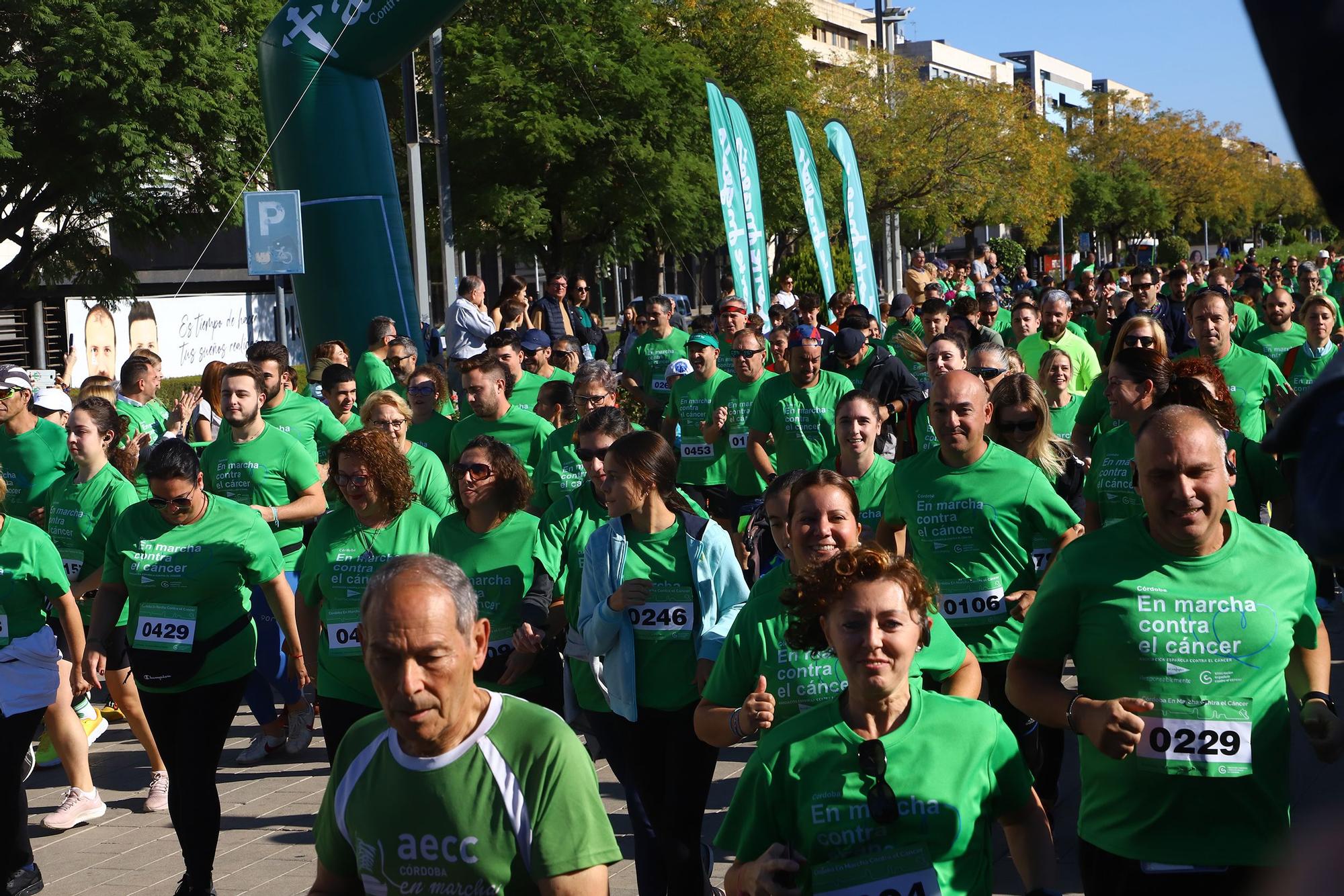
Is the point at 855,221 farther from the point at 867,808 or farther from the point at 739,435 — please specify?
the point at 867,808

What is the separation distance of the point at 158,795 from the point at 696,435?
450 cm

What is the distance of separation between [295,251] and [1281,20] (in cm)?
1366

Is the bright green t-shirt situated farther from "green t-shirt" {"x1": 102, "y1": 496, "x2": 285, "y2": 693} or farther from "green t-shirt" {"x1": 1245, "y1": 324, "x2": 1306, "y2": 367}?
"green t-shirt" {"x1": 1245, "y1": 324, "x2": 1306, "y2": 367}

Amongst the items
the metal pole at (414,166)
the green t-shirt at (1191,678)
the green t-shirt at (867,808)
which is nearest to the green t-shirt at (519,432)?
the green t-shirt at (1191,678)

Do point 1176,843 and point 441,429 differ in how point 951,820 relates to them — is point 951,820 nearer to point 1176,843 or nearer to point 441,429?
point 1176,843

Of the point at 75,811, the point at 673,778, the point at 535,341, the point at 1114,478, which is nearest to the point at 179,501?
the point at 75,811

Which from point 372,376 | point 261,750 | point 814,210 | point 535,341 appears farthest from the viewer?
point 814,210

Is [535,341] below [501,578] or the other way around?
the other way around

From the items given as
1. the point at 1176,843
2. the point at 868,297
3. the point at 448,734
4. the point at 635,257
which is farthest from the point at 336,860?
the point at 635,257

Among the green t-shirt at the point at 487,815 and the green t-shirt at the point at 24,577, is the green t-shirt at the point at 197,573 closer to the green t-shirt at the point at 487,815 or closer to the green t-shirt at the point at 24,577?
the green t-shirt at the point at 24,577

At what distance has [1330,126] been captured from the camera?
3.24 feet

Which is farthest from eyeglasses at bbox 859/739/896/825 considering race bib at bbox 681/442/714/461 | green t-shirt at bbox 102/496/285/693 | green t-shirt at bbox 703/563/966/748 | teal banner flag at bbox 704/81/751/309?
teal banner flag at bbox 704/81/751/309

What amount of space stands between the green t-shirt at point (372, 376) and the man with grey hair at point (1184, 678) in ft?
28.2

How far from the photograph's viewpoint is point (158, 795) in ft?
24.4
